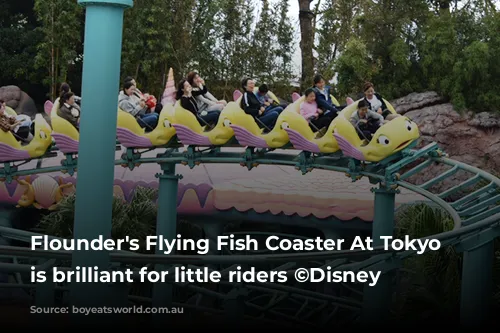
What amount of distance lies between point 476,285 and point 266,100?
3.30 m

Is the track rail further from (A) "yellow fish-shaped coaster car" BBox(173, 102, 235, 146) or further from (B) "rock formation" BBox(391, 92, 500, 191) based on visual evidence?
(B) "rock formation" BBox(391, 92, 500, 191)

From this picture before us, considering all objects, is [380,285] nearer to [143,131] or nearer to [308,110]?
[308,110]

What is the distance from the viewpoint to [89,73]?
2318 mm

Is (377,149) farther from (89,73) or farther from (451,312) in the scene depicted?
(89,73)

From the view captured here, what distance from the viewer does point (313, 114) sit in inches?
287

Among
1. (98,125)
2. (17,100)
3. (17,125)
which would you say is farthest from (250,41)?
(98,125)

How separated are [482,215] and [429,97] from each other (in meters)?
6.15

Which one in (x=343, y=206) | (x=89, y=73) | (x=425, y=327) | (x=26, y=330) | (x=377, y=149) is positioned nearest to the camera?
(x=89, y=73)

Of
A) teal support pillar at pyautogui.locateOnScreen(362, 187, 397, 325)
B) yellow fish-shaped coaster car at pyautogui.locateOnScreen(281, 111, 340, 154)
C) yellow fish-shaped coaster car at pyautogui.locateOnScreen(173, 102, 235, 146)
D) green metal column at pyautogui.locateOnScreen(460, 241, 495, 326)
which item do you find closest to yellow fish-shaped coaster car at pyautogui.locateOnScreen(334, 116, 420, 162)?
yellow fish-shaped coaster car at pyautogui.locateOnScreen(281, 111, 340, 154)

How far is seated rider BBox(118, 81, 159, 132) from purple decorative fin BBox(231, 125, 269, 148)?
3.01 feet

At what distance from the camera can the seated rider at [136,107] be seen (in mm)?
7797

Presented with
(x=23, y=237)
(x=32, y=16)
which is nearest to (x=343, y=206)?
(x=23, y=237)

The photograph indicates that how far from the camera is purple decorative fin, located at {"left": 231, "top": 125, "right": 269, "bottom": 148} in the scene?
7320 millimetres

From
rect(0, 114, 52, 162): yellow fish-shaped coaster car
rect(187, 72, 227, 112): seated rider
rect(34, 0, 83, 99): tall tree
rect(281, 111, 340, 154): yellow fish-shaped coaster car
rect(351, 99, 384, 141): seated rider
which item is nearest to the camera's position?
rect(351, 99, 384, 141): seated rider
